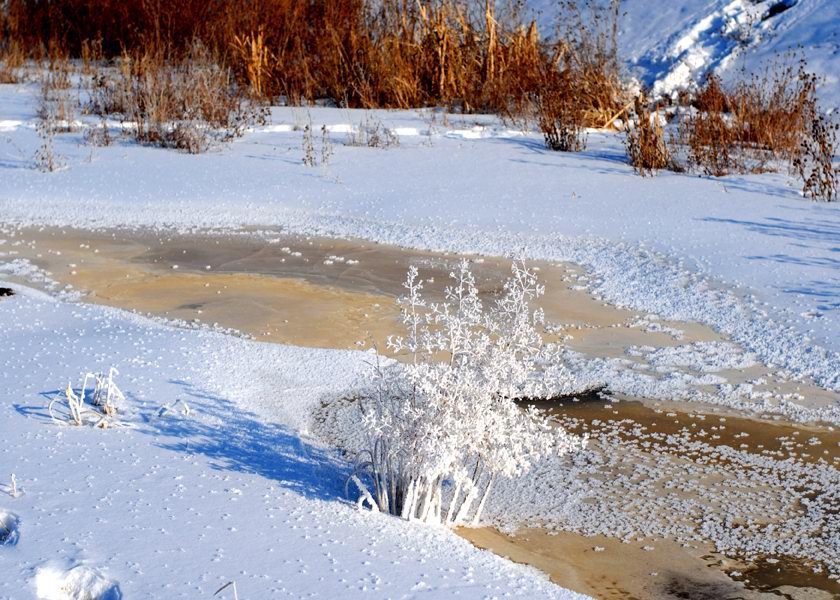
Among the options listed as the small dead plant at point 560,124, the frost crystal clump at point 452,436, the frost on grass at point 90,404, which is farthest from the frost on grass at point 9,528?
the small dead plant at point 560,124

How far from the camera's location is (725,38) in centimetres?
1212

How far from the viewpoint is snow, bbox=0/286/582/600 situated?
273 centimetres

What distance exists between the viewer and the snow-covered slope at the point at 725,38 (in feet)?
37.1

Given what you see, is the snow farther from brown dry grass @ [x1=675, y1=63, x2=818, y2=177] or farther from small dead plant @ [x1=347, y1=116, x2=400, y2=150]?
small dead plant @ [x1=347, y1=116, x2=400, y2=150]

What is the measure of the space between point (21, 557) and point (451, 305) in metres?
3.08

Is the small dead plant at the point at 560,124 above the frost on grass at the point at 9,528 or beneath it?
above

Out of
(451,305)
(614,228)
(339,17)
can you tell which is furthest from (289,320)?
(339,17)

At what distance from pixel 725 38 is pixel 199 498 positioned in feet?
34.0

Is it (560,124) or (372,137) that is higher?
(560,124)

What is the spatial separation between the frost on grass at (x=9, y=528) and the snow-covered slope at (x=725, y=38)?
9247mm

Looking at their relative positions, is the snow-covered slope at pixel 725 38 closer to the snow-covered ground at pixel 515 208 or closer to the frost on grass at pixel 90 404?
the snow-covered ground at pixel 515 208

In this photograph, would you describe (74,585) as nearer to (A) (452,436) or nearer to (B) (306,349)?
(A) (452,436)

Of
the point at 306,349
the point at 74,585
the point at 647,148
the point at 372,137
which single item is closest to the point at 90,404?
the point at 306,349

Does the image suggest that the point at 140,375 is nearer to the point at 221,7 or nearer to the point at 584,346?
the point at 584,346
